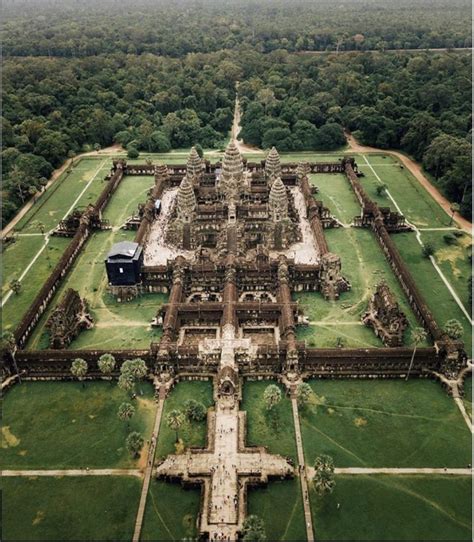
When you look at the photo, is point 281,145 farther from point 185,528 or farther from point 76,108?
point 185,528

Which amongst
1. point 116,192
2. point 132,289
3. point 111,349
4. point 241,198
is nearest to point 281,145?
point 241,198

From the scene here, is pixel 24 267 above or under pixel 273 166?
under

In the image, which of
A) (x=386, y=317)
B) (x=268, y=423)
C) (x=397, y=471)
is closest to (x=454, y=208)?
(x=386, y=317)

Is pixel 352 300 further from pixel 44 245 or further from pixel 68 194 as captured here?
pixel 68 194

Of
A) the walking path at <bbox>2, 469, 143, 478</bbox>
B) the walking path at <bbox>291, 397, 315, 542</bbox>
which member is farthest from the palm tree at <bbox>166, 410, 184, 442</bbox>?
the walking path at <bbox>291, 397, 315, 542</bbox>

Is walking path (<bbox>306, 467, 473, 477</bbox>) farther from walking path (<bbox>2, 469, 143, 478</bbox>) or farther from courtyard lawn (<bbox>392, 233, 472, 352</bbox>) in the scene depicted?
courtyard lawn (<bbox>392, 233, 472, 352</bbox>)

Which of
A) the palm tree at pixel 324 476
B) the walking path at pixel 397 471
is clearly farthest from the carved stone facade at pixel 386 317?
the palm tree at pixel 324 476
